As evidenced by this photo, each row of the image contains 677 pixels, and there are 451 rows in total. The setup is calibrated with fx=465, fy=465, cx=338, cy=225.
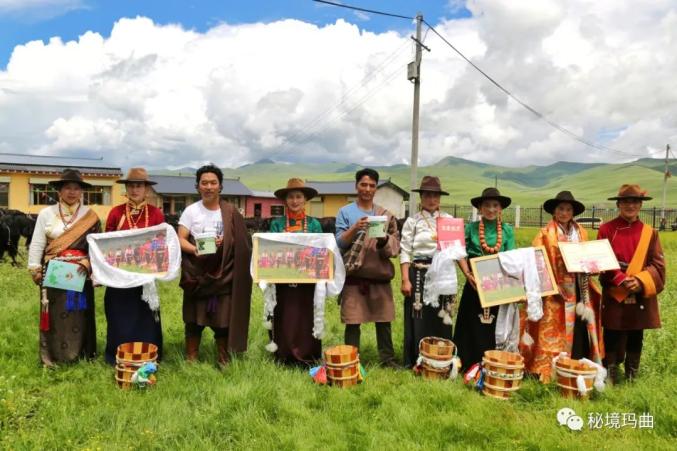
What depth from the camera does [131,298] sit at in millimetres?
4504

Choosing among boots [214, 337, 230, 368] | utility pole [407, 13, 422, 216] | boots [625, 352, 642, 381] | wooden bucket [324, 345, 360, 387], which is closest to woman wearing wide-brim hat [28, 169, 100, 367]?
boots [214, 337, 230, 368]

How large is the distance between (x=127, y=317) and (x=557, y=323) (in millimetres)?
4100

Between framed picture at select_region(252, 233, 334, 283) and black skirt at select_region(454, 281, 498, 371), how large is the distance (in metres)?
1.38

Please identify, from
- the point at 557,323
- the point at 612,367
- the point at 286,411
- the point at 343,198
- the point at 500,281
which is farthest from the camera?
the point at 343,198

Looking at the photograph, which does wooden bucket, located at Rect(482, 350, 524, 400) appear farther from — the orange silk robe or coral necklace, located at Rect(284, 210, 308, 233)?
coral necklace, located at Rect(284, 210, 308, 233)

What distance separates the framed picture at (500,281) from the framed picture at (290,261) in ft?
4.43

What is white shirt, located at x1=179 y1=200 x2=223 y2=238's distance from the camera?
171 inches

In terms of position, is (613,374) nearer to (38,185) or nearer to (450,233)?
(450,233)

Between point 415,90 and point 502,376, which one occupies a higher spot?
point 415,90

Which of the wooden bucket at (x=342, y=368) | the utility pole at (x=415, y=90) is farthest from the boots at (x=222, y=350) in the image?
the utility pole at (x=415, y=90)

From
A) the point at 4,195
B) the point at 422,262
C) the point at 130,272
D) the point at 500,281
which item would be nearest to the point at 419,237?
the point at 422,262

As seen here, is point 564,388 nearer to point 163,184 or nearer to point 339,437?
point 339,437
